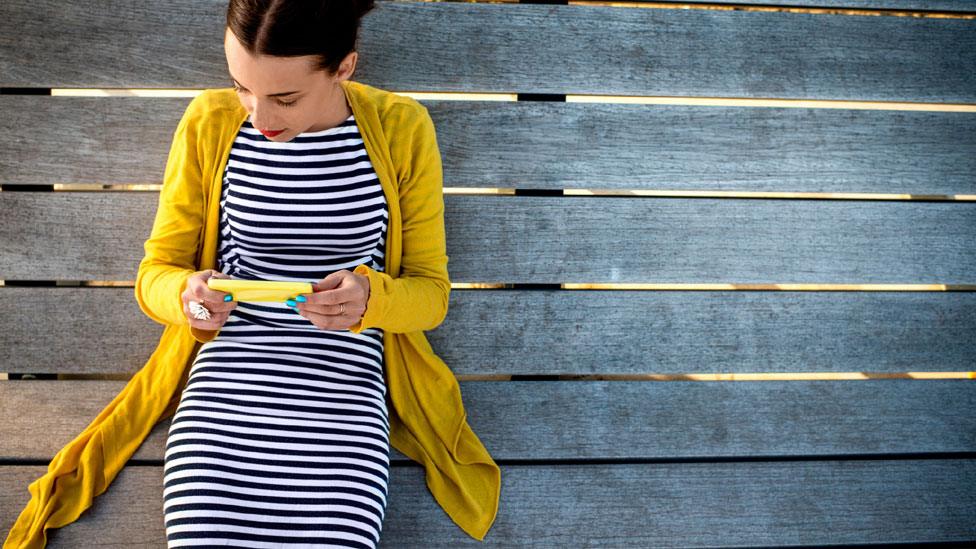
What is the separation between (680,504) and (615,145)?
82cm

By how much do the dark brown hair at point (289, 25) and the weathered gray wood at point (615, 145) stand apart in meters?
0.49

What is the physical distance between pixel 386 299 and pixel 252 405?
1.06 ft

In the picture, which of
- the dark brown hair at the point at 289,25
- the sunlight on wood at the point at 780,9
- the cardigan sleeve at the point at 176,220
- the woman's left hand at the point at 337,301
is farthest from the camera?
the sunlight on wood at the point at 780,9

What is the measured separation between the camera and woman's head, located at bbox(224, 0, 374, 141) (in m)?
0.99

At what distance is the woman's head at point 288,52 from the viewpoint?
0.99 metres

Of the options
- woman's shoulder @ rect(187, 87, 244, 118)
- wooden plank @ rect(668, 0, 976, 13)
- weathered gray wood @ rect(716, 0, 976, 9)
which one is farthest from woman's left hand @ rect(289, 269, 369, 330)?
weathered gray wood @ rect(716, 0, 976, 9)

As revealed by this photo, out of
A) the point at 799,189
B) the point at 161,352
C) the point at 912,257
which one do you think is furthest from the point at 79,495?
the point at 912,257

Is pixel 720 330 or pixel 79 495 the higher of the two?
pixel 720 330

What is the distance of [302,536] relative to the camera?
1.14 metres

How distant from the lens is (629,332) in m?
Result: 1.58

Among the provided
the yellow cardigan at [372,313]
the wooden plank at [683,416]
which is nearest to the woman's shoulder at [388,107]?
the yellow cardigan at [372,313]

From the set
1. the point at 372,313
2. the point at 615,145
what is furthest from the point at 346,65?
the point at 615,145

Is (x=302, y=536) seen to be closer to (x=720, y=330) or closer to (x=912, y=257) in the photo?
(x=720, y=330)

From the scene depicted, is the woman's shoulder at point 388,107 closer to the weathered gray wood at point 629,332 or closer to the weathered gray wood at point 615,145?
the weathered gray wood at point 615,145
